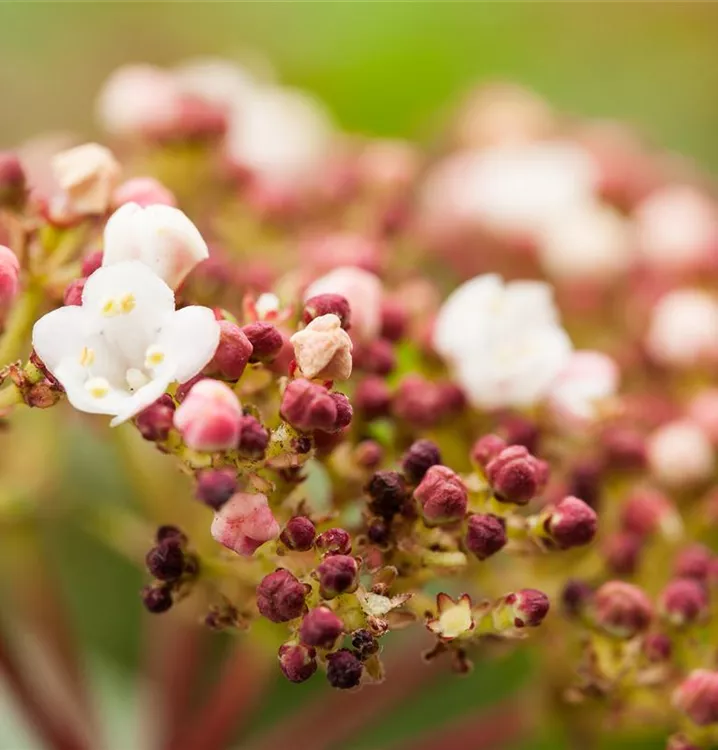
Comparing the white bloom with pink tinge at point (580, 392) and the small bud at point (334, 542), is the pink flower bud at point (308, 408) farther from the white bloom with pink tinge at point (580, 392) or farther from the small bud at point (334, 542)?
the white bloom with pink tinge at point (580, 392)

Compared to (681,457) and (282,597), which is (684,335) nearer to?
(681,457)

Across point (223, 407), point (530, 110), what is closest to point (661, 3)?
point (530, 110)

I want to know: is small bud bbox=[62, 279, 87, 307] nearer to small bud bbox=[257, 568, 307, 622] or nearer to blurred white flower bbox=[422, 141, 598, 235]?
small bud bbox=[257, 568, 307, 622]

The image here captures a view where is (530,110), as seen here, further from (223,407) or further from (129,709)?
(223,407)

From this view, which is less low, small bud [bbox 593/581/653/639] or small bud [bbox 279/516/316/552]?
small bud [bbox 279/516/316/552]

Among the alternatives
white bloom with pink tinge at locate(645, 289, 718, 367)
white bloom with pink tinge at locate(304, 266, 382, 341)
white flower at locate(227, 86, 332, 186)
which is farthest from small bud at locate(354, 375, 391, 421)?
white flower at locate(227, 86, 332, 186)

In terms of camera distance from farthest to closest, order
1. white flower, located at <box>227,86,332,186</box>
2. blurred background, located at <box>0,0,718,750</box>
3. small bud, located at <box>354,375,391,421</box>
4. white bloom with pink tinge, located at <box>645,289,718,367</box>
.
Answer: blurred background, located at <box>0,0,718,750</box> → white flower, located at <box>227,86,332,186</box> → white bloom with pink tinge, located at <box>645,289,718,367</box> → small bud, located at <box>354,375,391,421</box>

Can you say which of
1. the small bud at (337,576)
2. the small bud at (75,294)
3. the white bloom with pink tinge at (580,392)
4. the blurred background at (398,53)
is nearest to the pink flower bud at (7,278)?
the small bud at (75,294)

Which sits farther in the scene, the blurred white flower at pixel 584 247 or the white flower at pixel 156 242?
the blurred white flower at pixel 584 247
